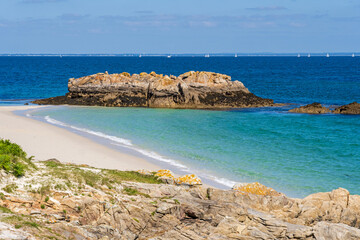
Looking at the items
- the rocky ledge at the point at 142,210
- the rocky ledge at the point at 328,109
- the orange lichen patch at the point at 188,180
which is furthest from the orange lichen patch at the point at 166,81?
the rocky ledge at the point at 142,210

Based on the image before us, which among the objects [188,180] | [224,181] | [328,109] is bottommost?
[224,181]

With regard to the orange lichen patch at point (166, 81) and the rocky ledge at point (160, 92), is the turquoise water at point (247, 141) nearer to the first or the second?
the rocky ledge at point (160, 92)

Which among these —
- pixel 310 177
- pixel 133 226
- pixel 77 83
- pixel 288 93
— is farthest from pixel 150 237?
pixel 288 93

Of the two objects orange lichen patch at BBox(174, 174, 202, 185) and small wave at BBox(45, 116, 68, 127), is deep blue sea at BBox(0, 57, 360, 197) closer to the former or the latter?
small wave at BBox(45, 116, 68, 127)

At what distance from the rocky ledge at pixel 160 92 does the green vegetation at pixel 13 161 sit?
43.4m

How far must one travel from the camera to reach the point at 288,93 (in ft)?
256

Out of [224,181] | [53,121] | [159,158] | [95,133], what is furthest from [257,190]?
[53,121]

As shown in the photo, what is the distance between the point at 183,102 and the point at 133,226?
→ 1844 inches

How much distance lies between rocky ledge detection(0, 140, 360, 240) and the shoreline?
7.64 meters

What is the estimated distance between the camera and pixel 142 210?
14250mm

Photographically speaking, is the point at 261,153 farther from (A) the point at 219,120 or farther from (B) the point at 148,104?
(B) the point at 148,104

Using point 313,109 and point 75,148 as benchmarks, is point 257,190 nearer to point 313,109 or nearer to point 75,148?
point 75,148

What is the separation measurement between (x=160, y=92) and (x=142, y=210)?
47057 millimetres

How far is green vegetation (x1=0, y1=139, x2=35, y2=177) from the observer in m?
15.4
